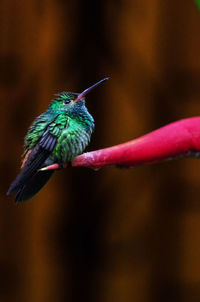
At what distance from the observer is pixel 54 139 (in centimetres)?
27

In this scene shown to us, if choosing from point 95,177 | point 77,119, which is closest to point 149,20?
point 95,177

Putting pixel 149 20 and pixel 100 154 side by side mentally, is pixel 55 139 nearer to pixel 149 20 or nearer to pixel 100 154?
pixel 100 154

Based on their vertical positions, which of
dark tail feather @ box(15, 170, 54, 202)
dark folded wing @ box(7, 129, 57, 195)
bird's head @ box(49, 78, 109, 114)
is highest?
bird's head @ box(49, 78, 109, 114)

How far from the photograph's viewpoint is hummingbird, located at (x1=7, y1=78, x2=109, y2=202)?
0.81ft

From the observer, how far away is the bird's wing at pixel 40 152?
24 centimetres

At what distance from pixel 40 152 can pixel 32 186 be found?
2cm

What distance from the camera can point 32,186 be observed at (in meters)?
0.26

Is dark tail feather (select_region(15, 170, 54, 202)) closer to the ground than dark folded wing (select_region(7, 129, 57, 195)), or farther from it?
closer to the ground

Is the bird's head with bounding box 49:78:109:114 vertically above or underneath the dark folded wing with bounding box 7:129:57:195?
above

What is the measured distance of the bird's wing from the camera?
236 millimetres

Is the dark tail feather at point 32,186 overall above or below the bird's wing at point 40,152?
below

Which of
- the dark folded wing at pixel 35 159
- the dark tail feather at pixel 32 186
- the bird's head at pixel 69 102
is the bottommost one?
the dark tail feather at pixel 32 186

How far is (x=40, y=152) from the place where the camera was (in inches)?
10.2

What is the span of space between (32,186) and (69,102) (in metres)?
0.06
